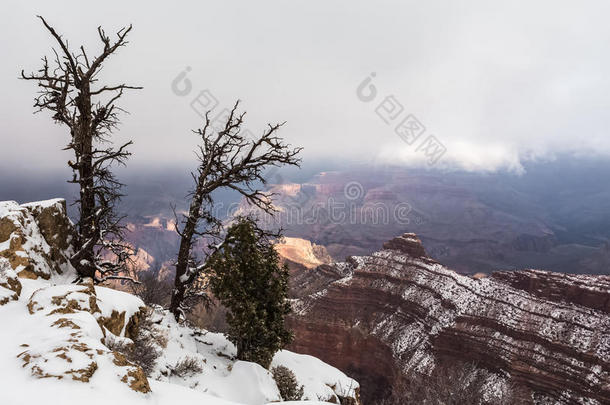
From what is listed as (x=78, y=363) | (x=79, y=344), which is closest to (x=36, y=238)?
(x=79, y=344)

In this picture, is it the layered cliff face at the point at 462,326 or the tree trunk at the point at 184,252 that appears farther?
the layered cliff face at the point at 462,326

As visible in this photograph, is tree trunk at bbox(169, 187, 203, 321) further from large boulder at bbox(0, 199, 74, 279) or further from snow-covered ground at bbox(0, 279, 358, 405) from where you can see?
large boulder at bbox(0, 199, 74, 279)

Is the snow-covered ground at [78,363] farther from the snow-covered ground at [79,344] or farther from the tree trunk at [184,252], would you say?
the tree trunk at [184,252]

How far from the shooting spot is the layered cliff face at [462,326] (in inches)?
1650

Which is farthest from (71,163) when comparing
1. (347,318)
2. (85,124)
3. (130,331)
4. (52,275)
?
(347,318)

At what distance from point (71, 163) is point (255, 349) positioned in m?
9.04

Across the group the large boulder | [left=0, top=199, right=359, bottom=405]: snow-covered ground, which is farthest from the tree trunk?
the large boulder

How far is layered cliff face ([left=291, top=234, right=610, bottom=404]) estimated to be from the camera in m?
41.9

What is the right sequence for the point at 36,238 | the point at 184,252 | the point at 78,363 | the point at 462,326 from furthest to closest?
1. the point at 462,326
2. the point at 184,252
3. the point at 36,238
4. the point at 78,363

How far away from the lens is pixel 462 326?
50562 millimetres

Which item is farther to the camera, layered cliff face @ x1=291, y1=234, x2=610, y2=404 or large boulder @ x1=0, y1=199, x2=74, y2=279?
layered cliff face @ x1=291, y1=234, x2=610, y2=404

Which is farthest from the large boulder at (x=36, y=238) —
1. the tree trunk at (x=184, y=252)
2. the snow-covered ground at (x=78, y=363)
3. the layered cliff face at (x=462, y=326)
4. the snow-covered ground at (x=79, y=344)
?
the layered cliff face at (x=462, y=326)

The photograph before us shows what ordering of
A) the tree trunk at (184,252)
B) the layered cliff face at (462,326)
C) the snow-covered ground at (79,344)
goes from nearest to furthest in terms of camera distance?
the snow-covered ground at (79,344), the tree trunk at (184,252), the layered cliff face at (462,326)

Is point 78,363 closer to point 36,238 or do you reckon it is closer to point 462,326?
point 36,238
